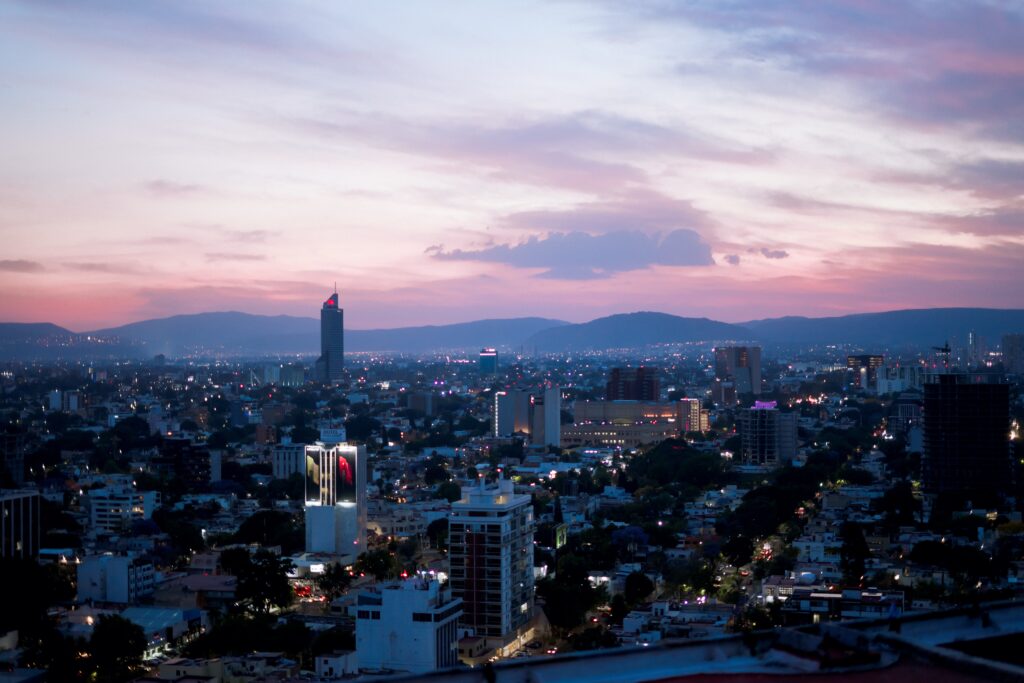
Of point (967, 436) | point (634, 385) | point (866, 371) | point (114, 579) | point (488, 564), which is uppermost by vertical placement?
point (866, 371)

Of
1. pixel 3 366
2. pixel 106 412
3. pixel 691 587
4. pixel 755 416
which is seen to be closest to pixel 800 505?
pixel 691 587

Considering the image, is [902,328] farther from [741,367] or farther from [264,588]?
[264,588]

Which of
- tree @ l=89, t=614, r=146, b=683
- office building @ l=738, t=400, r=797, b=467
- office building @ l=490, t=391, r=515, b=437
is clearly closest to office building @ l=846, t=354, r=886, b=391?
office building @ l=490, t=391, r=515, b=437

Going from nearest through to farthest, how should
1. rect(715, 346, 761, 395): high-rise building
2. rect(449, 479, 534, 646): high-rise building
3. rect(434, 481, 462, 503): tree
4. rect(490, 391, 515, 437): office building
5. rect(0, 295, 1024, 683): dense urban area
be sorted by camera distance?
rect(0, 295, 1024, 683): dense urban area → rect(449, 479, 534, 646): high-rise building → rect(434, 481, 462, 503): tree → rect(490, 391, 515, 437): office building → rect(715, 346, 761, 395): high-rise building

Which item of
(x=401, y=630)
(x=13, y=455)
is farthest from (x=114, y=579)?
(x=13, y=455)

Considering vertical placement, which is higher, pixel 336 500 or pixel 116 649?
pixel 336 500

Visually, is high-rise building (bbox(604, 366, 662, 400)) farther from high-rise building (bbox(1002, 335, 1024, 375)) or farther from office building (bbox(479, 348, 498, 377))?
office building (bbox(479, 348, 498, 377))
